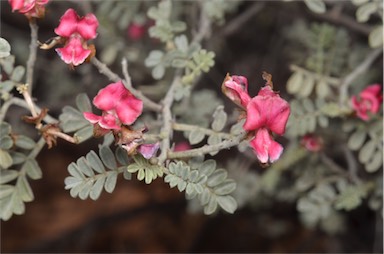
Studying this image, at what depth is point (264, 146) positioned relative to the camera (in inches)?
35.2

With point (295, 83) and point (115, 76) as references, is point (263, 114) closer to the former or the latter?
point (115, 76)

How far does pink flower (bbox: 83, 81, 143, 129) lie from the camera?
0.92 meters

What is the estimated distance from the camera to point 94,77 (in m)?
1.91

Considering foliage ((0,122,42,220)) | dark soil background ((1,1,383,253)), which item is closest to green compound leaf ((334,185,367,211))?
dark soil background ((1,1,383,253))

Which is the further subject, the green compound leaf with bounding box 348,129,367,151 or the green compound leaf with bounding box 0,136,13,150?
the green compound leaf with bounding box 348,129,367,151

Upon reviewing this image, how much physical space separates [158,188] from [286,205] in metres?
0.56

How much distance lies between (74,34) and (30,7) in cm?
9

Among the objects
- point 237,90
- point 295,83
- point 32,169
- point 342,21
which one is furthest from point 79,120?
point 342,21

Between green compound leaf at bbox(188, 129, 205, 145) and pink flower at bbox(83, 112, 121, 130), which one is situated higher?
pink flower at bbox(83, 112, 121, 130)

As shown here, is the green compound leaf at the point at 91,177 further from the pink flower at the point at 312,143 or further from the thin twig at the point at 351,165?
the thin twig at the point at 351,165

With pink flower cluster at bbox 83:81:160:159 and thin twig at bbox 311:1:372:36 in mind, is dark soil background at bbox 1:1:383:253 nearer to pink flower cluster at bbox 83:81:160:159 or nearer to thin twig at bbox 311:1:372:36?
thin twig at bbox 311:1:372:36

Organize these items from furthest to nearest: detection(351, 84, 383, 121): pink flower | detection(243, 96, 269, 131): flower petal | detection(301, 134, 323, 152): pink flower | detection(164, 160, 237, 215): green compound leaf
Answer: detection(301, 134, 323, 152): pink flower
detection(351, 84, 383, 121): pink flower
detection(164, 160, 237, 215): green compound leaf
detection(243, 96, 269, 131): flower petal

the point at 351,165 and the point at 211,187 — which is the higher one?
the point at 211,187

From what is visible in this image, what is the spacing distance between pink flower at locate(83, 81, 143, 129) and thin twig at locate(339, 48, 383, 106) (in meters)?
0.59
